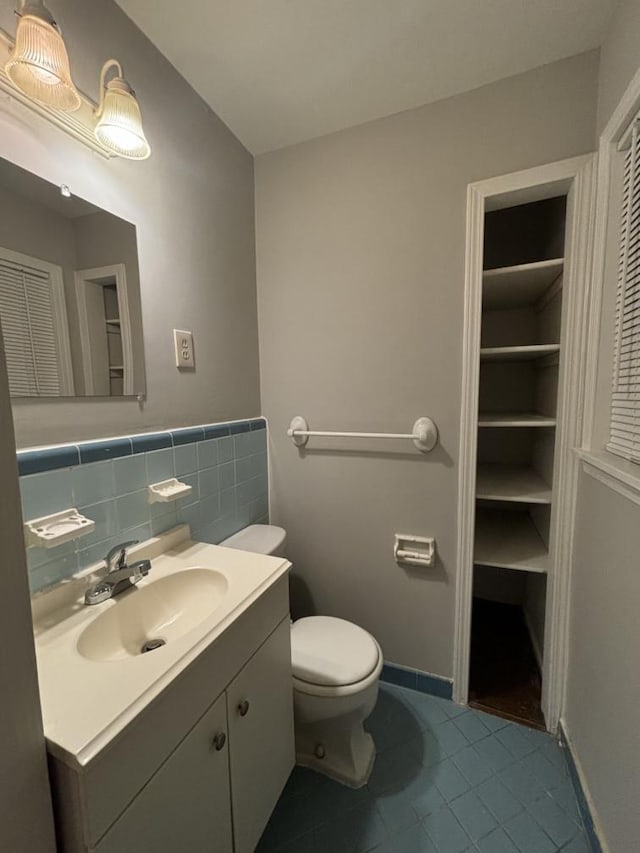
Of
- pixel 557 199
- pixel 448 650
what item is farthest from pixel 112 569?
pixel 557 199

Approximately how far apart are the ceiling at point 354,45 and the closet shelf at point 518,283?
2.10 feet

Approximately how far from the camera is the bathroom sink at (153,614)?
854 mm

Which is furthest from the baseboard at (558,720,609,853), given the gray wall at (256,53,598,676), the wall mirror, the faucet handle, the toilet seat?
the wall mirror

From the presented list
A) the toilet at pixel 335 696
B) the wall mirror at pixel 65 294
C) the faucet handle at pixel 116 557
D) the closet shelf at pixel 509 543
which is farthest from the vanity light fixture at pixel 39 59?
the closet shelf at pixel 509 543

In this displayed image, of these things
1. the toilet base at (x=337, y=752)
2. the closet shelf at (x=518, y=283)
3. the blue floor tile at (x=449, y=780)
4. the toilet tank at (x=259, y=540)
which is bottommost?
the blue floor tile at (x=449, y=780)

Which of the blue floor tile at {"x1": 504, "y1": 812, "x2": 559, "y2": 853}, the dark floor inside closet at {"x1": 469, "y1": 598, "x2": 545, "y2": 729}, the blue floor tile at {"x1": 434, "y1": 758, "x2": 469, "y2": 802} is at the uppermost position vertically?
the dark floor inside closet at {"x1": 469, "y1": 598, "x2": 545, "y2": 729}

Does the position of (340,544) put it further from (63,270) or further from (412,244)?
(63,270)

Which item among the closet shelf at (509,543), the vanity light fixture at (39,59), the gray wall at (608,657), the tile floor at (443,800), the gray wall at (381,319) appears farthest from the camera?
the closet shelf at (509,543)

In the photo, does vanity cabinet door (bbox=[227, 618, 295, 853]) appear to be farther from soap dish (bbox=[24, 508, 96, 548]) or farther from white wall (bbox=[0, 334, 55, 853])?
soap dish (bbox=[24, 508, 96, 548])

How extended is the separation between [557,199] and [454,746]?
7.34ft

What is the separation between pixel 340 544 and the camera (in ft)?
5.44

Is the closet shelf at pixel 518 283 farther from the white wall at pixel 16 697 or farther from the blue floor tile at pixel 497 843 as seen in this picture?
the blue floor tile at pixel 497 843

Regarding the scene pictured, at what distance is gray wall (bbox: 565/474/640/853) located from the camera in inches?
32.9

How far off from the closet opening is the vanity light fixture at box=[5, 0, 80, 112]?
4.33 feet
